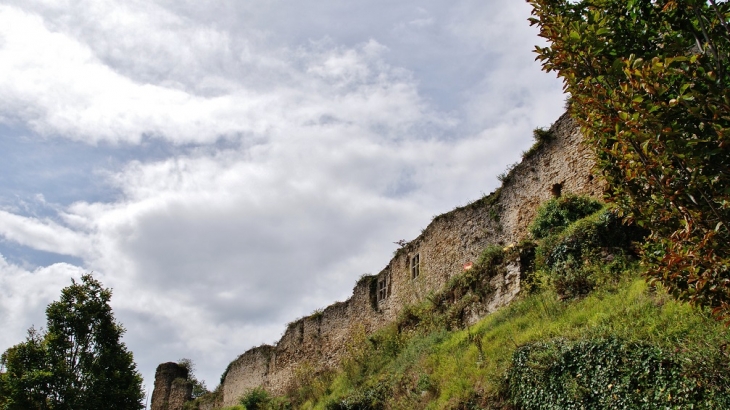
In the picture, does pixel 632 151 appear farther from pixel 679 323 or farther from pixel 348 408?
pixel 348 408

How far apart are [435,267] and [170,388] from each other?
19.6m

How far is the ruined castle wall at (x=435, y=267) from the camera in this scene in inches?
597

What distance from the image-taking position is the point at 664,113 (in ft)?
16.6

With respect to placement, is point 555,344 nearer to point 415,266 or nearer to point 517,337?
point 517,337

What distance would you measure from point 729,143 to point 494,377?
5.65 metres

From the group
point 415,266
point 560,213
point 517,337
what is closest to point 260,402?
point 415,266

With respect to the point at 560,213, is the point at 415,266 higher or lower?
higher

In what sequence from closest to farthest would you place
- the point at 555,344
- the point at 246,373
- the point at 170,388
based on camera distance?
the point at 555,344 < the point at 246,373 < the point at 170,388

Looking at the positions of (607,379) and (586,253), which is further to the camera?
(586,253)

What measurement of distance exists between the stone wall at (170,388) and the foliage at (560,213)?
23.4 meters

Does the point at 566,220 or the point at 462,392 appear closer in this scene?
the point at 462,392

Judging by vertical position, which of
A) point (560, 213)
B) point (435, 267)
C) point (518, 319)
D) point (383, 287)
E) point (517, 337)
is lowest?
point (517, 337)

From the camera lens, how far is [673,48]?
5172mm

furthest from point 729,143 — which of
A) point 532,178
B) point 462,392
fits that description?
point 532,178
